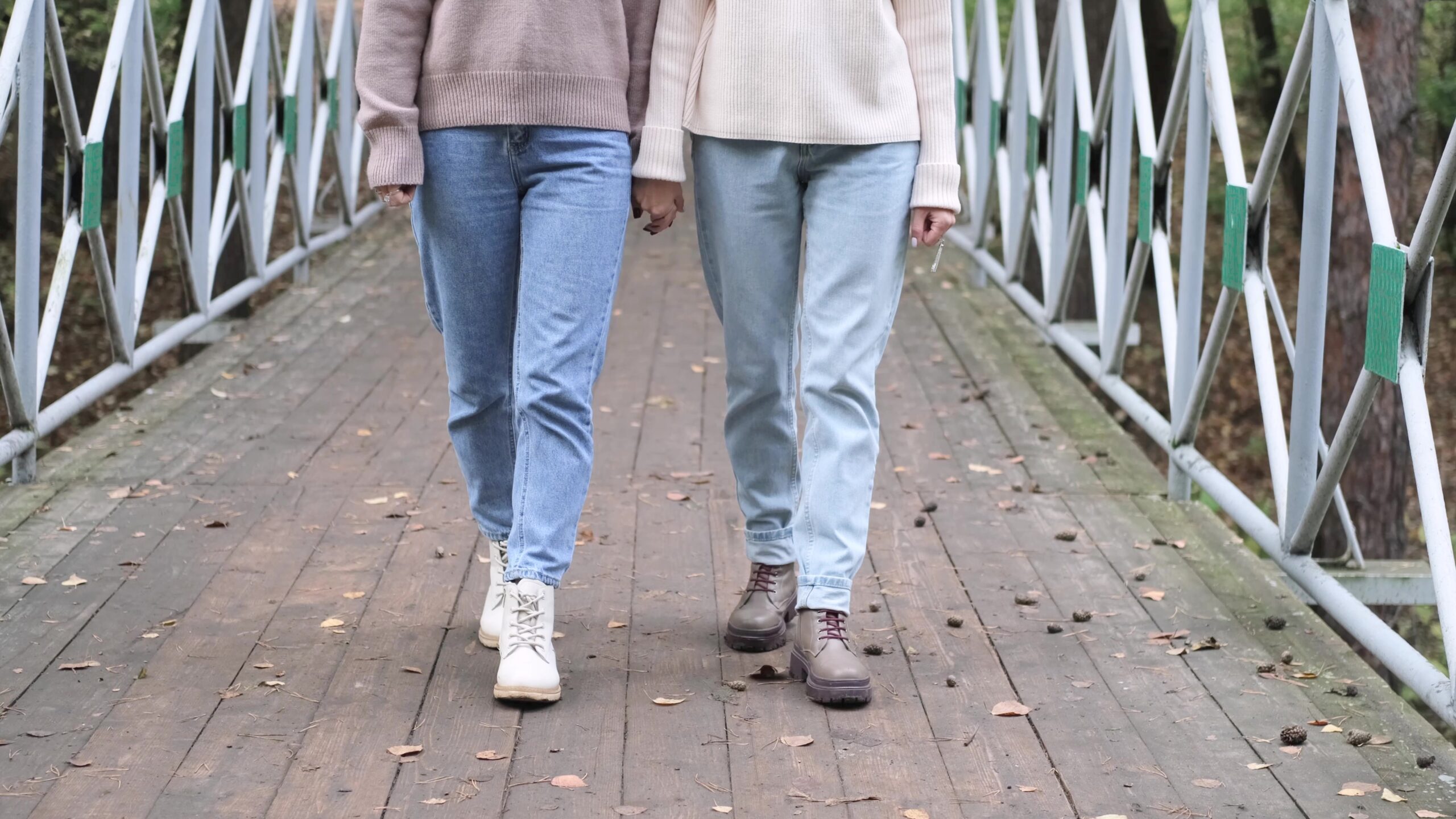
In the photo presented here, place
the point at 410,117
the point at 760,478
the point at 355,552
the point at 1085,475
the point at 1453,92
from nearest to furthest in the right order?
the point at 410,117 < the point at 760,478 < the point at 355,552 < the point at 1085,475 < the point at 1453,92

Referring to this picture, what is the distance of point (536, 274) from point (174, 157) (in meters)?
3.12

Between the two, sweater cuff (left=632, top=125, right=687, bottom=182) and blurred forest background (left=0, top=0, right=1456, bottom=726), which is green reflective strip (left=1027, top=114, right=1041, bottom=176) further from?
sweater cuff (left=632, top=125, right=687, bottom=182)

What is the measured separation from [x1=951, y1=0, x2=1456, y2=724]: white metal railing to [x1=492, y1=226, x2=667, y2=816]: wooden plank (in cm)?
138

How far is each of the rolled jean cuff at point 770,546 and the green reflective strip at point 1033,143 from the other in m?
3.41

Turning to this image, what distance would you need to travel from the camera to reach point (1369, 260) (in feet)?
17.9

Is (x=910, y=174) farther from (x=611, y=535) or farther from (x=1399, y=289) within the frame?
(x=611, y=535)

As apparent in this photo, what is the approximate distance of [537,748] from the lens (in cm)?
279

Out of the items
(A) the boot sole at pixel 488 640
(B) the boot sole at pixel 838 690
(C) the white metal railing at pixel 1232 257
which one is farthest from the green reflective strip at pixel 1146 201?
(A) the boot sole at pixel 488 640

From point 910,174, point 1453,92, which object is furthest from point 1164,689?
point 1453,92

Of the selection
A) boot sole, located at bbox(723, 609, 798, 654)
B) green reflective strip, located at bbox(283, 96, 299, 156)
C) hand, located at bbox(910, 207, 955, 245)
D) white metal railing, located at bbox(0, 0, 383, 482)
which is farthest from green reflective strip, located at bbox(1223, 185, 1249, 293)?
green reflective strip, located at bbox(283, 96, 299, 156)

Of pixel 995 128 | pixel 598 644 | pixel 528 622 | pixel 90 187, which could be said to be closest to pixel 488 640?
pixel 598 644

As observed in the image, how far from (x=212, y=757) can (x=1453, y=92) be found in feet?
32.1

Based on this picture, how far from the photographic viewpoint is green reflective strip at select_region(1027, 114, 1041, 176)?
6348mm

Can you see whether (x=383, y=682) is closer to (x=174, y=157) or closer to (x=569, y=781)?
(x=569, y=781)
